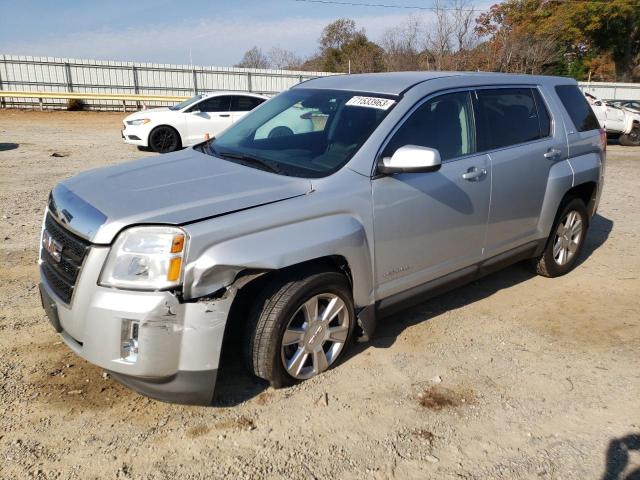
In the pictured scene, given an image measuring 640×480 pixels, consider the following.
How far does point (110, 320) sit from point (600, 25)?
1696 inches

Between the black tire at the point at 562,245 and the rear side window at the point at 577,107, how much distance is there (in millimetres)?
720

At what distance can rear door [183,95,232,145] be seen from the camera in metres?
13.6

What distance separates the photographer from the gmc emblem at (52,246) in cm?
301

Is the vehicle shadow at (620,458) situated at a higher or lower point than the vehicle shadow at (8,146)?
lower

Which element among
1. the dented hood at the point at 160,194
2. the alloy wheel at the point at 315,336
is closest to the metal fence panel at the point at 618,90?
the alloy wheel at the point at 315,336

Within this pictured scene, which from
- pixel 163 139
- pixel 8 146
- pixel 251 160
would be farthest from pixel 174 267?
pixel 8 146

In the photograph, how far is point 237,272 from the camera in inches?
111

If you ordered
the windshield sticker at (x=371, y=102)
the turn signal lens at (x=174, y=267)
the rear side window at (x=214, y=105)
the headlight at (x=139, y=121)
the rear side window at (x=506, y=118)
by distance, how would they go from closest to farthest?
the turn signal lens at (x=174, y=267)
the windshield sticker at (x=371, y=102)
the rear side window at (x=506, y=118)
the headlight at (x=139, y=121)
the rear side window at (x=214, y=105)

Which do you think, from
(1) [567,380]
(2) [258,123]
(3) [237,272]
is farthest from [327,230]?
(1) [567,380]

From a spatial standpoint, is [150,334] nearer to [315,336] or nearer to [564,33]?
[315,336]

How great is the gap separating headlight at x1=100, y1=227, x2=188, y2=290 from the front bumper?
0.04m

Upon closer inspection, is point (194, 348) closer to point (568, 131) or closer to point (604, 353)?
point (604, 353)

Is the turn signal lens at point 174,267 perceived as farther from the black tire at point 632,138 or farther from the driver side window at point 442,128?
the black tire at point 632,138

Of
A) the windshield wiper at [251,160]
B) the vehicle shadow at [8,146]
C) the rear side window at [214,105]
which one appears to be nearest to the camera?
the windshield wiper at [251,160]
